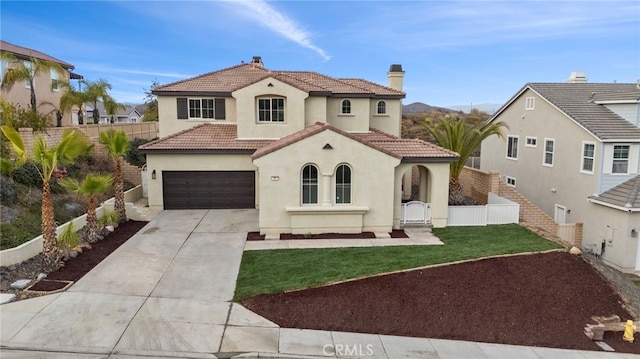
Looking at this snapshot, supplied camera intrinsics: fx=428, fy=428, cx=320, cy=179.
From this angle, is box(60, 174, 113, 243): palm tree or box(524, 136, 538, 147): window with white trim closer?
box(60, 174, 113, 243): palm tree

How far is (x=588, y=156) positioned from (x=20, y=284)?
23307mm

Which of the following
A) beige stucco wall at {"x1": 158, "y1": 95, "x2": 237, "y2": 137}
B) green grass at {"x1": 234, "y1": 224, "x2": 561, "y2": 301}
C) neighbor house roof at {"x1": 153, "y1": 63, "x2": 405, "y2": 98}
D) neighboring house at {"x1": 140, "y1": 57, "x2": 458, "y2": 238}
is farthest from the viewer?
beige stucco wall at {"x1": 158, "y1": 95, "x2": 237, "y2": 137}

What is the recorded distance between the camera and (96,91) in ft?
120

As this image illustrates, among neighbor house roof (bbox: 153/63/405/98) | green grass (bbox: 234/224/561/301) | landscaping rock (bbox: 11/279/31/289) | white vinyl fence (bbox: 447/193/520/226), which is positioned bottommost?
green grass (bbox: 234/224/561/301)

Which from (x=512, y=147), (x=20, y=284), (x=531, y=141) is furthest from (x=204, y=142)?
(x=512, y=147)

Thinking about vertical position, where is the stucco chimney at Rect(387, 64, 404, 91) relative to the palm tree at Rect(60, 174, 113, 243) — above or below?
above

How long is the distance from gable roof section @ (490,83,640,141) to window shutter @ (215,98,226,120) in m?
18.0

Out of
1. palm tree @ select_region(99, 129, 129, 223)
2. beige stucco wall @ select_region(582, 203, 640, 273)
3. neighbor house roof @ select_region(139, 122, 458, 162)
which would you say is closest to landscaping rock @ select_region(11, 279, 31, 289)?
palm tree @ select_region(99, 129, 129, 223)

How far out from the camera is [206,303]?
11062mm

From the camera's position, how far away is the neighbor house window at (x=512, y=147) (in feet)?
89.7

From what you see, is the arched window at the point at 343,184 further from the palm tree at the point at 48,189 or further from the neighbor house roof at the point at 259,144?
the palm tree at the point at 48,189

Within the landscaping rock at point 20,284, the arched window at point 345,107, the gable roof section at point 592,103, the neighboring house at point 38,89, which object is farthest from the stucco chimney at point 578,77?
the neighboring house at point 38,89

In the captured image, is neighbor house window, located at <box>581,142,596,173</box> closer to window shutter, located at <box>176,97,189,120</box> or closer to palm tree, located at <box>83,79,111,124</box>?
window shutter, located at <box>176,97,189,120</box>

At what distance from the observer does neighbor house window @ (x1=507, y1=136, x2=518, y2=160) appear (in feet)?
89.7
